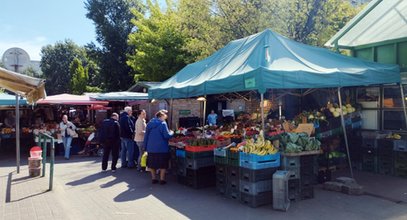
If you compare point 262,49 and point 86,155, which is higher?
point 262,49

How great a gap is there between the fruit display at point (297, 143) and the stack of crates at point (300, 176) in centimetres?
15

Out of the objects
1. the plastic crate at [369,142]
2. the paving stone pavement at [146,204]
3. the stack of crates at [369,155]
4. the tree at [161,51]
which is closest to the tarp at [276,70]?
the plastic crate at [369,142]

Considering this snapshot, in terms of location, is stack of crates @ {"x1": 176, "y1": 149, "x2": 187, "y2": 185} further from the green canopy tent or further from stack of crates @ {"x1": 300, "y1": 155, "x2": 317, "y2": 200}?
stack of crates @ {"x1": 300, "y1": 155, "x2": 317, "y2": 200}

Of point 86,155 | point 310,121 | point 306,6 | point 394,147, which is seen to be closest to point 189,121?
point 86,155

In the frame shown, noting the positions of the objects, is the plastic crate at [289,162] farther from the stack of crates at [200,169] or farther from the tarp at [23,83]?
the tarp at [23,83]

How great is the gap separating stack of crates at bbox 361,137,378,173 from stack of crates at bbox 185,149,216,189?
4.35 metres

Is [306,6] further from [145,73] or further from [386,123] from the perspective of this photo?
[145,73]

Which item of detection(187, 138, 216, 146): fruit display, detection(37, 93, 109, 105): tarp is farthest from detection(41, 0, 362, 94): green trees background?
detection(187, 138, 216, 146): fruit display

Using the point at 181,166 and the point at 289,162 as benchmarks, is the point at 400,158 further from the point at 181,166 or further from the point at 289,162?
the point at 181,166

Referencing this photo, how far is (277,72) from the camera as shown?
657 cm

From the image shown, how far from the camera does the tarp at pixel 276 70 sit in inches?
262

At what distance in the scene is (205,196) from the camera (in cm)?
757

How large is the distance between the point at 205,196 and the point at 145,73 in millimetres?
19843

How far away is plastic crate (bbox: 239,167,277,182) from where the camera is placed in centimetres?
654
